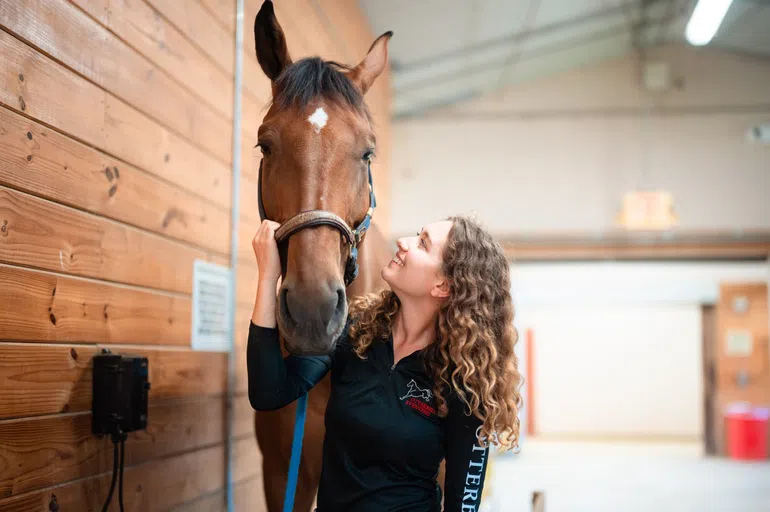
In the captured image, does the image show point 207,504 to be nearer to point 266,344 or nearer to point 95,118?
point 266,344

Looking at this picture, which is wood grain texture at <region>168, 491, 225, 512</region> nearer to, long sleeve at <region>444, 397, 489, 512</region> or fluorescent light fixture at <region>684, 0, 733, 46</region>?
long sleeve at <region>444, 397, 489, 512</region>

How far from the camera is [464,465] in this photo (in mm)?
1256

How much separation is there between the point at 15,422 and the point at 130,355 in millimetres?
363

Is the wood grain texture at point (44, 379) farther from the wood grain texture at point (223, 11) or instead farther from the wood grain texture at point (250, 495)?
the wood grain texture at point (223, 11)

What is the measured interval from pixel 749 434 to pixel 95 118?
7.66m

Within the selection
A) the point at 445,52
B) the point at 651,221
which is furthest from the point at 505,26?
the point at 651,221

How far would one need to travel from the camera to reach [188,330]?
1977 mm

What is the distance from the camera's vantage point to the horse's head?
3.89 ft

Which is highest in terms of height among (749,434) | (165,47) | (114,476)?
(165,47)

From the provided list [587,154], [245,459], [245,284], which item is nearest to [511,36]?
[587,154]

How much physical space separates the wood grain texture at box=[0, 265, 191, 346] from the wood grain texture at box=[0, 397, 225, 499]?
0.50 ft

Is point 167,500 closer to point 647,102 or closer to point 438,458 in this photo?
point 438,458

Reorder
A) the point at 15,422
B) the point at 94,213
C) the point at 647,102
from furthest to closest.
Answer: the point at 647,102, the point at 94,213, the point at 15,422

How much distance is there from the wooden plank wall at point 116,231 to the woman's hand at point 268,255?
0.38m
